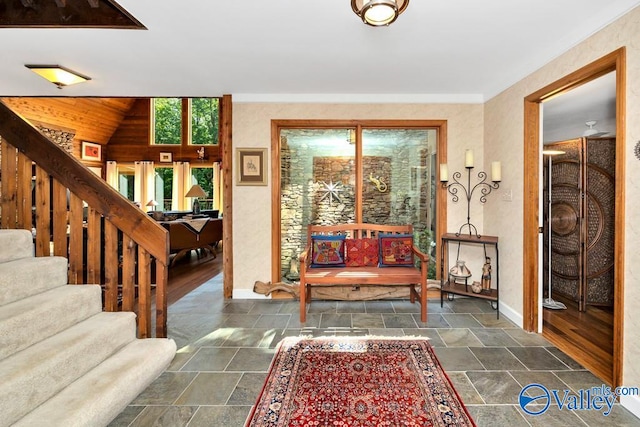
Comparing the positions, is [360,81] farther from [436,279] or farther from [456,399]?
[456,399]

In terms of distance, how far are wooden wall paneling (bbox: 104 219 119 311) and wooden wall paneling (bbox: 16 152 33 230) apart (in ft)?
2.05

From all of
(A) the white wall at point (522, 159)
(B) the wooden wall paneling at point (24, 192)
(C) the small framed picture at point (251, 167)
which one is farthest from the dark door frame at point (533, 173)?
→ (B) the wooden wall paneling at point (24, 192)

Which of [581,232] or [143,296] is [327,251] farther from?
[581,232]

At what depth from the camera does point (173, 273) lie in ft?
17.1

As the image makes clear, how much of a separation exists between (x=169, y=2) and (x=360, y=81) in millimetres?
1911

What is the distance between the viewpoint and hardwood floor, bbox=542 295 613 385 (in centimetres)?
230

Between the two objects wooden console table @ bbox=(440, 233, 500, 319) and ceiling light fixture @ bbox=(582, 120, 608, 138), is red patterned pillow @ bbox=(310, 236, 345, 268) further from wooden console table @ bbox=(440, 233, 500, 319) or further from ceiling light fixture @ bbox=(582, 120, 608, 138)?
ceiling light fixture @ bbox=(582, 120, 608, 138)

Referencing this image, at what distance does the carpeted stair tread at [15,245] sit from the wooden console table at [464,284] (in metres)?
3.68

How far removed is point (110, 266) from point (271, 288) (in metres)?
1.81

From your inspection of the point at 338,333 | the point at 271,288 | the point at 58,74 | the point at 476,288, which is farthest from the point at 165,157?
the point at 476,288

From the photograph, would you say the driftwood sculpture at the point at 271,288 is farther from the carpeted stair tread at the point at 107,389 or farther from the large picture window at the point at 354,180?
the carpeted stair tread at the point at 107,389

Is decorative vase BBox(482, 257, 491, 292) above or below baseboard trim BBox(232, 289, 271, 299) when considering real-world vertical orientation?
above

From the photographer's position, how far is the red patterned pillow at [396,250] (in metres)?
3.43

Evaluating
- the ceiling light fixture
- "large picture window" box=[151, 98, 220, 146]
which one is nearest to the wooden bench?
the ceiling light fixture
